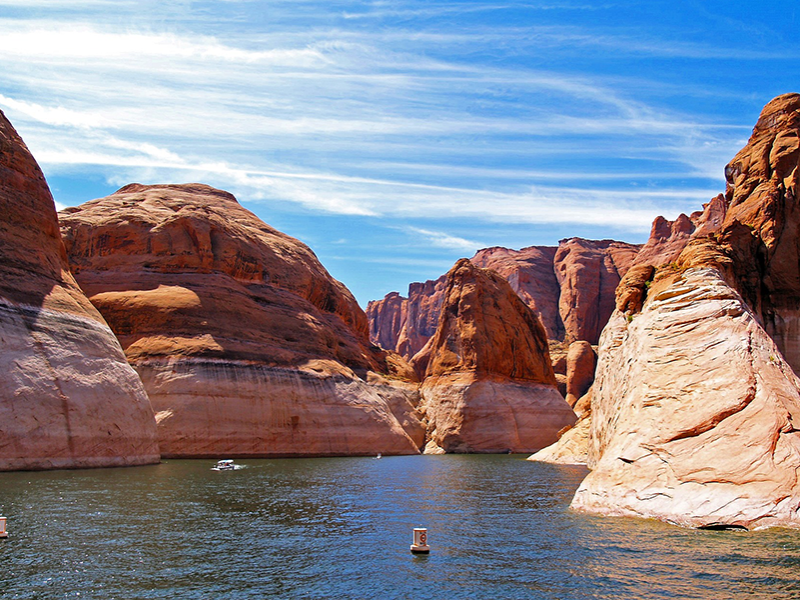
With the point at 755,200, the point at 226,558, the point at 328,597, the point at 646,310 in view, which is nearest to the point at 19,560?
the point at 226,558

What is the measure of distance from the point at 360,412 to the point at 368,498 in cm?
3852

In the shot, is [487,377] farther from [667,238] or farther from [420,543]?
[667,238]

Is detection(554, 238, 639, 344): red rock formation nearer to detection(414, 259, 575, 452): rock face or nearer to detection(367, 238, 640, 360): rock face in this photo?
detection(367, 238, 640, 360): rock face

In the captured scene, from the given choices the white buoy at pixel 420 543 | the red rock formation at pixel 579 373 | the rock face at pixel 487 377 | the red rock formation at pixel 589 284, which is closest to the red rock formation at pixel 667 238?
the red rock formation at pixel 589 284

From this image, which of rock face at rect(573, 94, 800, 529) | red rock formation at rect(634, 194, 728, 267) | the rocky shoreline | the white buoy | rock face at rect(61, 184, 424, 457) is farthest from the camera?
red rock formation at rect(634, 194, 728, 267)

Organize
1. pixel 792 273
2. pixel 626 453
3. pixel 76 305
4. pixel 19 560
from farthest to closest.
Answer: pixel 792 273, pixel 76 305, pixel 626 453, pixel 19 560

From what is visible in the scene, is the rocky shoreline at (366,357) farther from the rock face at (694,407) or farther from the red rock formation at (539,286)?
the red rock formation at (539,286)

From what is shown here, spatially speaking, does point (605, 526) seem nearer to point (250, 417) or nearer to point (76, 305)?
point (76, 305)

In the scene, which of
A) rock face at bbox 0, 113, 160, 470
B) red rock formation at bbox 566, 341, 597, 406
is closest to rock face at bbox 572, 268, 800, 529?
rock face at bbox 0, 113, 160, 470

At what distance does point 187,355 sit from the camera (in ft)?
209

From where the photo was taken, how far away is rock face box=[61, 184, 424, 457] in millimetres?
62406

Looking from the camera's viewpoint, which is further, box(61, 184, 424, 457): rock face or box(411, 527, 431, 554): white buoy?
box(61, 184, 424, 457): rock face

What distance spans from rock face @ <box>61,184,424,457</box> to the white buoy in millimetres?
41151

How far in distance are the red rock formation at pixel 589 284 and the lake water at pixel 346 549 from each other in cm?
13707
